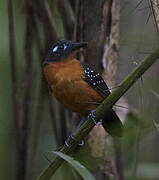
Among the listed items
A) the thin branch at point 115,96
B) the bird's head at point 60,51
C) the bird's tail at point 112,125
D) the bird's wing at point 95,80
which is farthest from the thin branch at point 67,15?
the thin branch at point 115,96

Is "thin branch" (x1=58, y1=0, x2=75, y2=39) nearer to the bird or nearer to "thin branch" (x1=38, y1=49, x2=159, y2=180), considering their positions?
the bird

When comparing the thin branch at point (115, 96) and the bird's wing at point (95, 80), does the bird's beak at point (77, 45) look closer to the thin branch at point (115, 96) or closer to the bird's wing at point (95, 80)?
the bird's wing at point (95, 80)

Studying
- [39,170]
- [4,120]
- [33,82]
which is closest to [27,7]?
[33,82]

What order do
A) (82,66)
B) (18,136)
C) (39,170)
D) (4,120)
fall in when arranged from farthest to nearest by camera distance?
1. (39,170)
2. (4,120)
3. (18,136)
4. (82,66)

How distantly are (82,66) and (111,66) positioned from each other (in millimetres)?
162

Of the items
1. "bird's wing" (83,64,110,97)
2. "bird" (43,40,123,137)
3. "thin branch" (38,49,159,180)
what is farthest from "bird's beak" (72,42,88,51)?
"thin branch" (38,49,159,180)

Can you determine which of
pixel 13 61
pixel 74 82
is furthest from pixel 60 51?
pixel 13 61

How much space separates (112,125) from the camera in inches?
113

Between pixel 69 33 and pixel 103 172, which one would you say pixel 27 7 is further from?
pixel 103 172

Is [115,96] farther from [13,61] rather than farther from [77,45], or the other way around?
[13,61]

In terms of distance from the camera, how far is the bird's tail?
9.03ft

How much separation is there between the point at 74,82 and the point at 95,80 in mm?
114

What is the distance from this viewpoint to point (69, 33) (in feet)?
10.8

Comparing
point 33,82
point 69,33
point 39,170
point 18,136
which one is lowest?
point 39,170
